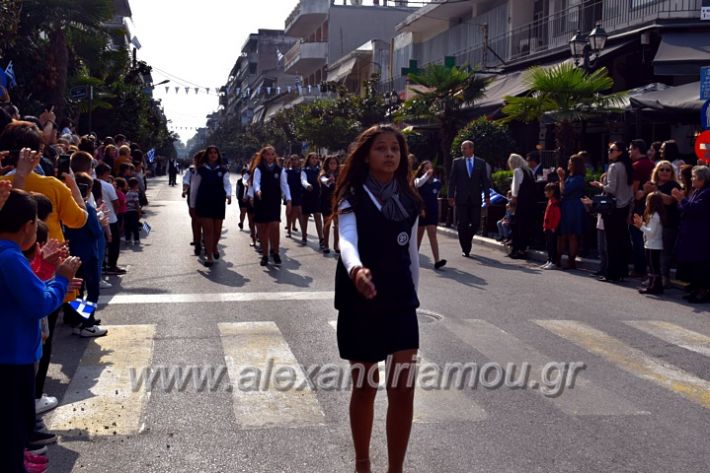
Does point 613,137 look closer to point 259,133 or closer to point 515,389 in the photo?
point 515,389

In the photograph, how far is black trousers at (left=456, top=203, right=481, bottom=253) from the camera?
15.3 metres

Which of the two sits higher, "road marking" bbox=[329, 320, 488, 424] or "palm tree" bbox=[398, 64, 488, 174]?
"palm tree" bbox=[398, 64, 488, 174]

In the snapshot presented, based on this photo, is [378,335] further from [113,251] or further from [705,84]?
[705,84]

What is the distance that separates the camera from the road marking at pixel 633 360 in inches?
262

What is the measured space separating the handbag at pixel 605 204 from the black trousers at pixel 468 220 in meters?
2.94

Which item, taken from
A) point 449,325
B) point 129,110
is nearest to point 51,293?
point 449,325

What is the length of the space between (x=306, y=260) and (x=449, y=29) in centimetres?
2536

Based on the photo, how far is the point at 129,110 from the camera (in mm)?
33750

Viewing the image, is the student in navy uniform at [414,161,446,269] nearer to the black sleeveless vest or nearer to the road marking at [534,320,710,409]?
the road marking at [534,320,710,409]

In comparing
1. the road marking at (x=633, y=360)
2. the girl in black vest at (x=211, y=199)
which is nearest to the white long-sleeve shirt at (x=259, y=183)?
the girl in black vest at (x=211, y=199)

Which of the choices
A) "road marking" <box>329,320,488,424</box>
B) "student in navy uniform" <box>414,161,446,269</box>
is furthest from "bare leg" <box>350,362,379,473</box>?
"student in navy uniform" <box>414,161,446,269</box>

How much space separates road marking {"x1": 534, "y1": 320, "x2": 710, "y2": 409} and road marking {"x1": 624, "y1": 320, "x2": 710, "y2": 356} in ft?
1.83

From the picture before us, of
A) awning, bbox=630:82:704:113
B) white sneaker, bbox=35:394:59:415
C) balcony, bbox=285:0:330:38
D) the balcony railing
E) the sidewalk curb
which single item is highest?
balcony, bbox=285:0:330:38

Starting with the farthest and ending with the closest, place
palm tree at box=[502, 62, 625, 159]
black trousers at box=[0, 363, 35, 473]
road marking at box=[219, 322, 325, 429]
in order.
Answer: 1. palm tree at box=[502, 62, 625, 159]
2. road marking at box=[219, 322, 325, 429]
3. black trousers at box=[0, 363, 35, 473]
